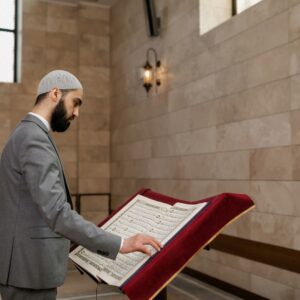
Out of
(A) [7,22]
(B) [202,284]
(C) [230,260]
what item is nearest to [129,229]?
(C) [230,260]

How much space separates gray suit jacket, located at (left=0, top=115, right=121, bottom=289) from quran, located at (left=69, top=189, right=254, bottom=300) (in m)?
0.16

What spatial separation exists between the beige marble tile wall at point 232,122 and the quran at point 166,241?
277 centimetres

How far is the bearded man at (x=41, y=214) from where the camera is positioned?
2.27 m

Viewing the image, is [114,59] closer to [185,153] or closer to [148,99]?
[148,99]

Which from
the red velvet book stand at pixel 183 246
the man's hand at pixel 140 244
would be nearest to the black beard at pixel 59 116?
the man's hand at pixel 140 244

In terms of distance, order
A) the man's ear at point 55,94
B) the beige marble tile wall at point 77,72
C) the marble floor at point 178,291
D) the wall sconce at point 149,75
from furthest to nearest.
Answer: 1. the beige marble tile wall at point 77,72
2. the wall sconce at point 149,75
3. the marble floor at point 178,291
4. the man's ear at point 55,94

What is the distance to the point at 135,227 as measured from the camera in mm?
2744

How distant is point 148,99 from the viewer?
870cm

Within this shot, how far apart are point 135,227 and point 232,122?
3644 millimetres

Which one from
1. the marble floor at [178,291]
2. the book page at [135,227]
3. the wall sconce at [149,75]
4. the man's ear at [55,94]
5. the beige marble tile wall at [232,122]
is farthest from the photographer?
the wall sconce at [149,75]

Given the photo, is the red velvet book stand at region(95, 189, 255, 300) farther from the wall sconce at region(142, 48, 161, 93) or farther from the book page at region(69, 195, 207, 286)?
the wall sconce at region(142, 48, 161, 93)

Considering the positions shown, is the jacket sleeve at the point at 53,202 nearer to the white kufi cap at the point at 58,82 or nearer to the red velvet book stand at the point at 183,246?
the red velvet book stand at the point at 183,246

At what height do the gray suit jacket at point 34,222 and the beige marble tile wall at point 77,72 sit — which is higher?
the beige marble tile wall at point 77,72

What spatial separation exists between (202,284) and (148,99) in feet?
11.6
